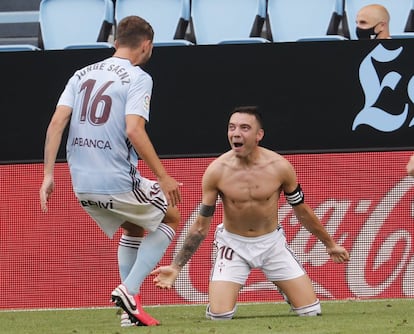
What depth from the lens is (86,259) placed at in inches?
402

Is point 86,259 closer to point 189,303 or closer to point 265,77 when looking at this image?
point 189,303

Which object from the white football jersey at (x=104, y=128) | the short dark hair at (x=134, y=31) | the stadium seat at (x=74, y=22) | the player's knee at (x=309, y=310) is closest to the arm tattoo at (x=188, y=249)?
the white football jersey at (x=104, y=128)

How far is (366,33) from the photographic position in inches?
416

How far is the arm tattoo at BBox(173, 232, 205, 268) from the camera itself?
7852 mm

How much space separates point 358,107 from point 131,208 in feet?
10.1

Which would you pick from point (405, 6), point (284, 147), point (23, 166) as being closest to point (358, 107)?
point (284, 147)

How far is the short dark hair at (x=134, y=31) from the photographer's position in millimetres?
7519

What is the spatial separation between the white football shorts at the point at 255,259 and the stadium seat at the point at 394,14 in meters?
3.65

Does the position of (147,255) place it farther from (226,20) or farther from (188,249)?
(226,20)

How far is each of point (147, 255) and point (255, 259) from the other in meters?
1.09

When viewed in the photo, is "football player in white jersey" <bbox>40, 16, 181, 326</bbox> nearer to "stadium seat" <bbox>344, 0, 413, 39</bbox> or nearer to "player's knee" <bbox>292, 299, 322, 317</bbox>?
"player's knee" <bbox>292, 299, 322, 317</bbox>

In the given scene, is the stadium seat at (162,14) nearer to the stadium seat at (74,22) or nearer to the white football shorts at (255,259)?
the stadium seat at (74,22)

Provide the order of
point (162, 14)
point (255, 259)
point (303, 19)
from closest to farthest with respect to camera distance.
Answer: point (255, 259) < point (303, 19) < point (162, 14)

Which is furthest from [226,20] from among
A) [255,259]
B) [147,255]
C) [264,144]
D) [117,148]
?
[147,255]
